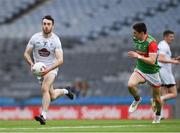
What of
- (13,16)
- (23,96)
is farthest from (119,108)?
(13,16)

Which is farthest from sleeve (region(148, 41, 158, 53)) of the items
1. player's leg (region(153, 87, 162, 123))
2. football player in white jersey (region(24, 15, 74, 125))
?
football player in white jersey (region(24, 15, 74, 125))

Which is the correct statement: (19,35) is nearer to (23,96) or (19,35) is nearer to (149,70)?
(23,96)

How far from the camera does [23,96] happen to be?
31.0 m

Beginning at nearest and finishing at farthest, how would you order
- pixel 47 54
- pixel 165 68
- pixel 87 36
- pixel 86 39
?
pixel 47 54 < pixel 165 68 < pixel 86 39 < pixel 87 36

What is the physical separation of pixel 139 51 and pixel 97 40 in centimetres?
1608

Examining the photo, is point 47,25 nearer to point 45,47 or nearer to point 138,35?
point 45,47

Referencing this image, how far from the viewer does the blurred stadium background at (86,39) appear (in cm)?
3062

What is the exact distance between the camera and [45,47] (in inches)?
667

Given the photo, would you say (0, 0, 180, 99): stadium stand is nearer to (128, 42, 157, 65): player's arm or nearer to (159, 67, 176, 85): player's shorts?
(159, 67, 176, 85): player's shorts

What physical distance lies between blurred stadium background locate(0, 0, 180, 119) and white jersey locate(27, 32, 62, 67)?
10.1 metres

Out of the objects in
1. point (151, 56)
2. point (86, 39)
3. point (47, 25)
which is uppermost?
point (47, 25)

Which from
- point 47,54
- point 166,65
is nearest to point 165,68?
point 166,65

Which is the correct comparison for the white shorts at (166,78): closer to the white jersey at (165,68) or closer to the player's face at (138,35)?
the white jersey at (165,68)

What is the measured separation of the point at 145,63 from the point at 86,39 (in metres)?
16.1
